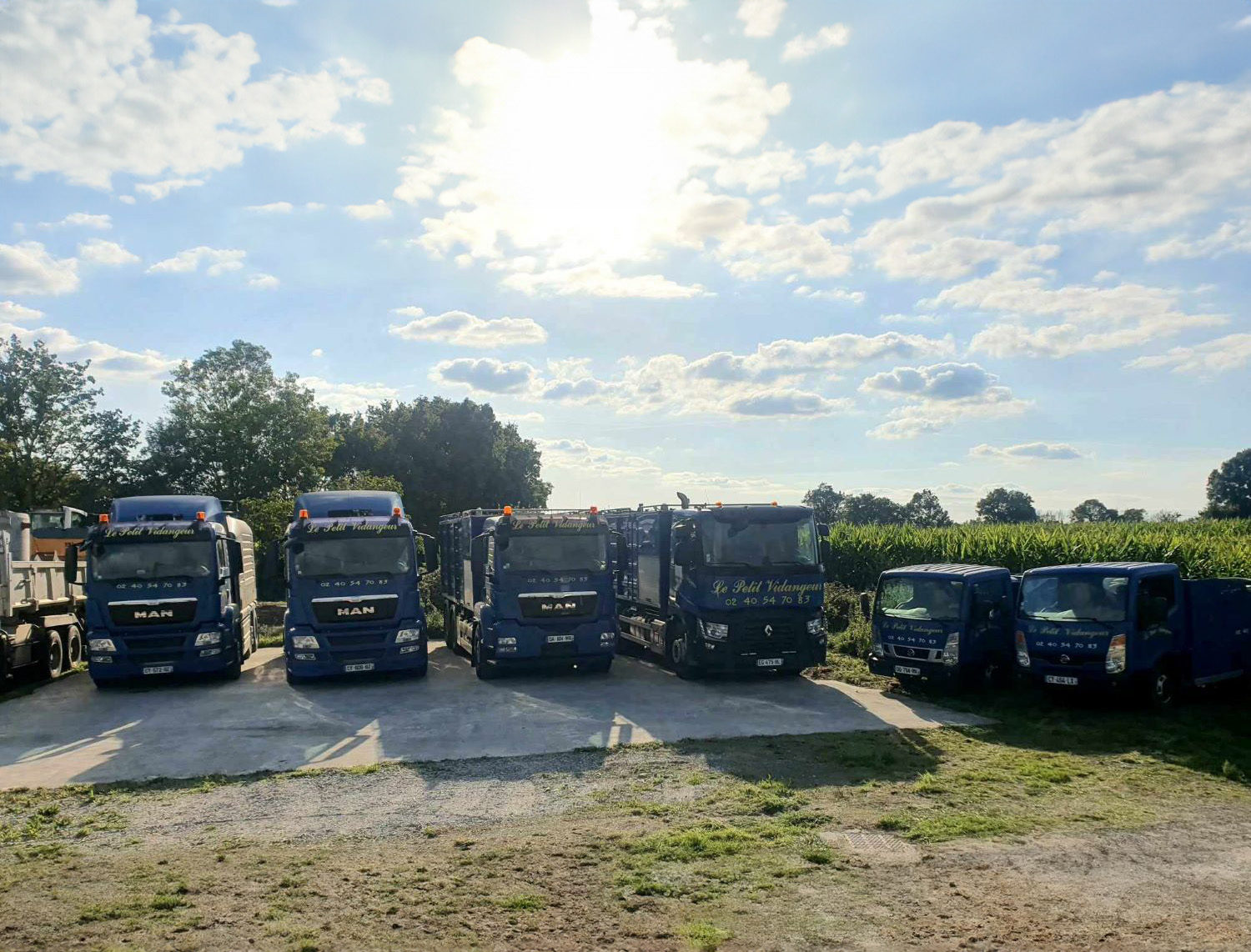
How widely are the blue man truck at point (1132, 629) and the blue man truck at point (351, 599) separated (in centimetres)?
1029

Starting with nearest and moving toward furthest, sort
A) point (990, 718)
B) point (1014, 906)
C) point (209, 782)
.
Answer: point (1014, 906), point (209, 782), point (990, 718)

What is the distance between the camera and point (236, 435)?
54.4m

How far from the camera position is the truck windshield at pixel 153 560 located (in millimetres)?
17016

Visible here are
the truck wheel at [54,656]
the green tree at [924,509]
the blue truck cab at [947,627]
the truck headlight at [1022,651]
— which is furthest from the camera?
the green tree at [924,509]

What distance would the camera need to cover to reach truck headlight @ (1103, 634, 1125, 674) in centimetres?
1379

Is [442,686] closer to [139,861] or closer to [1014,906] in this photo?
[139,861]

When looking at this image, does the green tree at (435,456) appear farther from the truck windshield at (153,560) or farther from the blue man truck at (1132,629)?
the blue man truck at (1132,629)

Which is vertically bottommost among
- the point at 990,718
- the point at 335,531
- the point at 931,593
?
the point at 990,718

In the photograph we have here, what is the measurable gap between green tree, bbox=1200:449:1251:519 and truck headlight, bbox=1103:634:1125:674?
288 ft

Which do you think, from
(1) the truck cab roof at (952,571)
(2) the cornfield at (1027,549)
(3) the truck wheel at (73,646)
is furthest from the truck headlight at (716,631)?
(3) the truck wheel at (73,646)

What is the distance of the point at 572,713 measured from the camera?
1469 cm

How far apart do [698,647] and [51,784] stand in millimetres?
9824

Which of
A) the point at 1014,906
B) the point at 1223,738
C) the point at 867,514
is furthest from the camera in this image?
the point at 867,514

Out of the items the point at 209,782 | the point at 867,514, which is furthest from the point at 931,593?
the point at 867,514
